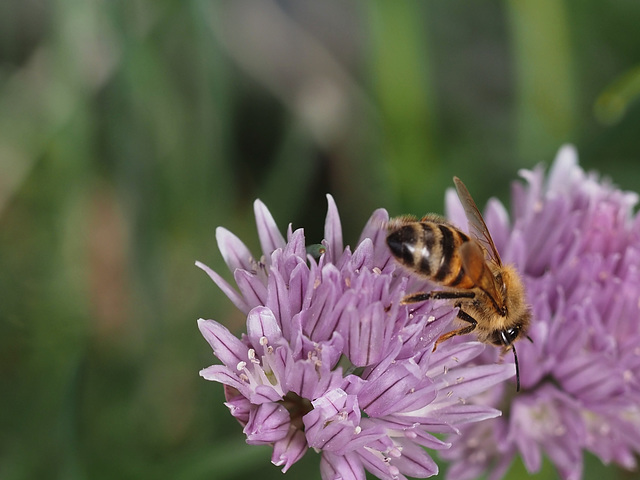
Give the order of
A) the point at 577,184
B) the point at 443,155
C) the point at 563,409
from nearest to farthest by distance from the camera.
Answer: the point at 563,409 → the point at 577,184 → the point at 443,155

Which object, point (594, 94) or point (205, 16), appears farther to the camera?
point (594, 94)

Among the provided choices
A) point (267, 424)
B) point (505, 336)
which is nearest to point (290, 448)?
point (267, 424)

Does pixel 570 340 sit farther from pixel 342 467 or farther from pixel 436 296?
pixel 342 467

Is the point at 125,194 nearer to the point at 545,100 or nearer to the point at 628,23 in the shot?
the point at 545,100

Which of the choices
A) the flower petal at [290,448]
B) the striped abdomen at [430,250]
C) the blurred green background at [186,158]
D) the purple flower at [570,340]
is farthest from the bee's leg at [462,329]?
the blurred green background at [186,158]

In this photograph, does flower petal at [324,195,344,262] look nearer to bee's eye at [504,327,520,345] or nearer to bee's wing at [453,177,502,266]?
bee's wing at [453,177,502,266]

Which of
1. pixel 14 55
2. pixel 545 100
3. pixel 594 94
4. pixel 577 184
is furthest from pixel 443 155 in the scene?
pixel 14 55
